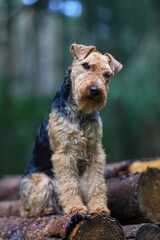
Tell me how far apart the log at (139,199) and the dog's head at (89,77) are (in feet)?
3.92

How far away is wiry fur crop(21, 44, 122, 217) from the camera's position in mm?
3658

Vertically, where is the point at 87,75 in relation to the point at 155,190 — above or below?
above

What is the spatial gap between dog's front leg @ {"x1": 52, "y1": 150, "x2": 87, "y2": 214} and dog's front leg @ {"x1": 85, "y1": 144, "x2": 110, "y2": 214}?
157 millimetres

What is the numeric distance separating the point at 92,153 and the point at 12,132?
6.72 metres

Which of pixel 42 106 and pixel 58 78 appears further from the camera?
pixel 58 78

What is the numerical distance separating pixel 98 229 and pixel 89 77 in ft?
5.47

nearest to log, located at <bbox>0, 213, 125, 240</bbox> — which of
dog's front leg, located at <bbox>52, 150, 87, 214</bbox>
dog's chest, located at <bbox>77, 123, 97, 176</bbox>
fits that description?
dog's front leg, located at <bbox>52, 150, 87, 214</bbox>

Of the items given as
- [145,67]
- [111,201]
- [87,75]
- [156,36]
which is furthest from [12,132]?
[87,75]

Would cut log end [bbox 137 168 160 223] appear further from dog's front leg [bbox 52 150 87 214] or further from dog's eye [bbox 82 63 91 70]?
dog's eye [bbox 82 63 91 70]

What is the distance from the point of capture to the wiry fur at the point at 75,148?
12.0 feet

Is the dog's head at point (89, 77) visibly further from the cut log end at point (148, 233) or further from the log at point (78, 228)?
the cut log end at point (148, 233)

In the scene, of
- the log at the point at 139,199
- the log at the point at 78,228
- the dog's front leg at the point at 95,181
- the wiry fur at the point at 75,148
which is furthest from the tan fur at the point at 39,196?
the log at the point at 139,199

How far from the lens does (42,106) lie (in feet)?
33.8

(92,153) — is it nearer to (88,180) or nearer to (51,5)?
(88,180)
